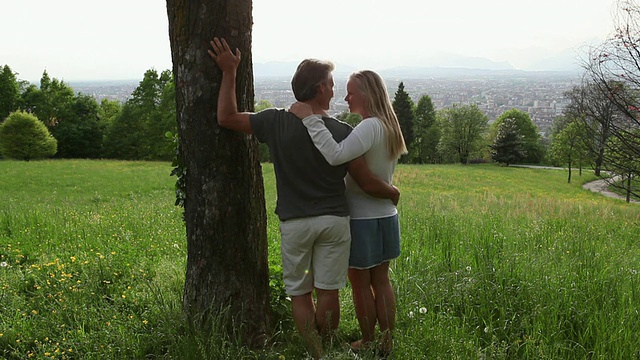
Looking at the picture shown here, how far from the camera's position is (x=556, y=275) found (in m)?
4.60

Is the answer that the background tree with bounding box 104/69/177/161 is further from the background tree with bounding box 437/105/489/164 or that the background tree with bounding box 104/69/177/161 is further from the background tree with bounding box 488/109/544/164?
the background tree with bounding box 488/109/544/164

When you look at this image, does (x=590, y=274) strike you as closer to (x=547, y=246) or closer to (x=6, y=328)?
(x=547, y=246)

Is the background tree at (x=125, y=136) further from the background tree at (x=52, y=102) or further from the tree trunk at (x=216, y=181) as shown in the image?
the tree trunk at (x=216, y=181)

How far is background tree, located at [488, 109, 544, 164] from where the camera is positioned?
7269 centimetres

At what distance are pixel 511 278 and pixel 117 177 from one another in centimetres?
2928

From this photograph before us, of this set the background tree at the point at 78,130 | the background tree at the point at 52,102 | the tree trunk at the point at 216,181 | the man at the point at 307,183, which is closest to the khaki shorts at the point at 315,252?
the man at the point at 307,183

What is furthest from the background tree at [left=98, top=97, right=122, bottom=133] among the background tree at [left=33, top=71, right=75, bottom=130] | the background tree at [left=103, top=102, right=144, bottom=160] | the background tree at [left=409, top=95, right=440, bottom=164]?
the background tree at [left=409, top=95, right=440, bottom=164]

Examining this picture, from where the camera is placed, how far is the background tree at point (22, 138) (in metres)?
47.2

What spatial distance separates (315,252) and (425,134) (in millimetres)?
71406

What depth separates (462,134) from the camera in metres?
69.9

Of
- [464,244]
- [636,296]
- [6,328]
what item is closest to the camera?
[6,328]

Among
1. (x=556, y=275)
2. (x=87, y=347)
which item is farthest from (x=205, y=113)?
(x=556, y=275)

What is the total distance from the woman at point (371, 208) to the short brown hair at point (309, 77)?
89mm

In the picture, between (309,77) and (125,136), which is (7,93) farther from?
(309,77)
